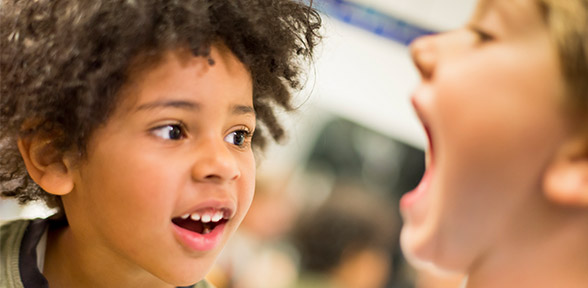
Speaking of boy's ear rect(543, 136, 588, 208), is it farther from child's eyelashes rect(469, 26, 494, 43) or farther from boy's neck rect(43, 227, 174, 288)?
boy's neck rect(43, 227, 174, 288)

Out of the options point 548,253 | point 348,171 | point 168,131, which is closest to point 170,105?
point 168,131

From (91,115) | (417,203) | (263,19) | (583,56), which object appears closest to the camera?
(583,56)

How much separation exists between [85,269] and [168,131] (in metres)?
0.32

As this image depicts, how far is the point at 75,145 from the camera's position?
842mm

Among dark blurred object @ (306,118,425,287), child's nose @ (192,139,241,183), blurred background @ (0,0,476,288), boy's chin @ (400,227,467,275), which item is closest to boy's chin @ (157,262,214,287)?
child's nose @ (192,139,241,183)

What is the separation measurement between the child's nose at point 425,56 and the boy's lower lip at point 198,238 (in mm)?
402

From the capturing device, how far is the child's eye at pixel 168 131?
0.80m

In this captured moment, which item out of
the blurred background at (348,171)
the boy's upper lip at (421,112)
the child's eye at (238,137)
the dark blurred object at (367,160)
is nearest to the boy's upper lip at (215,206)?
the child's eye at (238,137)

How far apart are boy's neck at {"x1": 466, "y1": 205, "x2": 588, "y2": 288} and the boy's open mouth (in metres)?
0.41

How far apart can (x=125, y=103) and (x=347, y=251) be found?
1565 millimetres

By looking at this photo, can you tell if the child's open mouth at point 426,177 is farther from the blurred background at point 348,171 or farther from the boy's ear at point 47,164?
the blurred background at point 348,171

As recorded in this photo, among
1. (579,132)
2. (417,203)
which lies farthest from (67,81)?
(579,132)

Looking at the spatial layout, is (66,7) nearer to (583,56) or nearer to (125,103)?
(125,103)

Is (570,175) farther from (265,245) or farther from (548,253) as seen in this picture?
(265,245)
